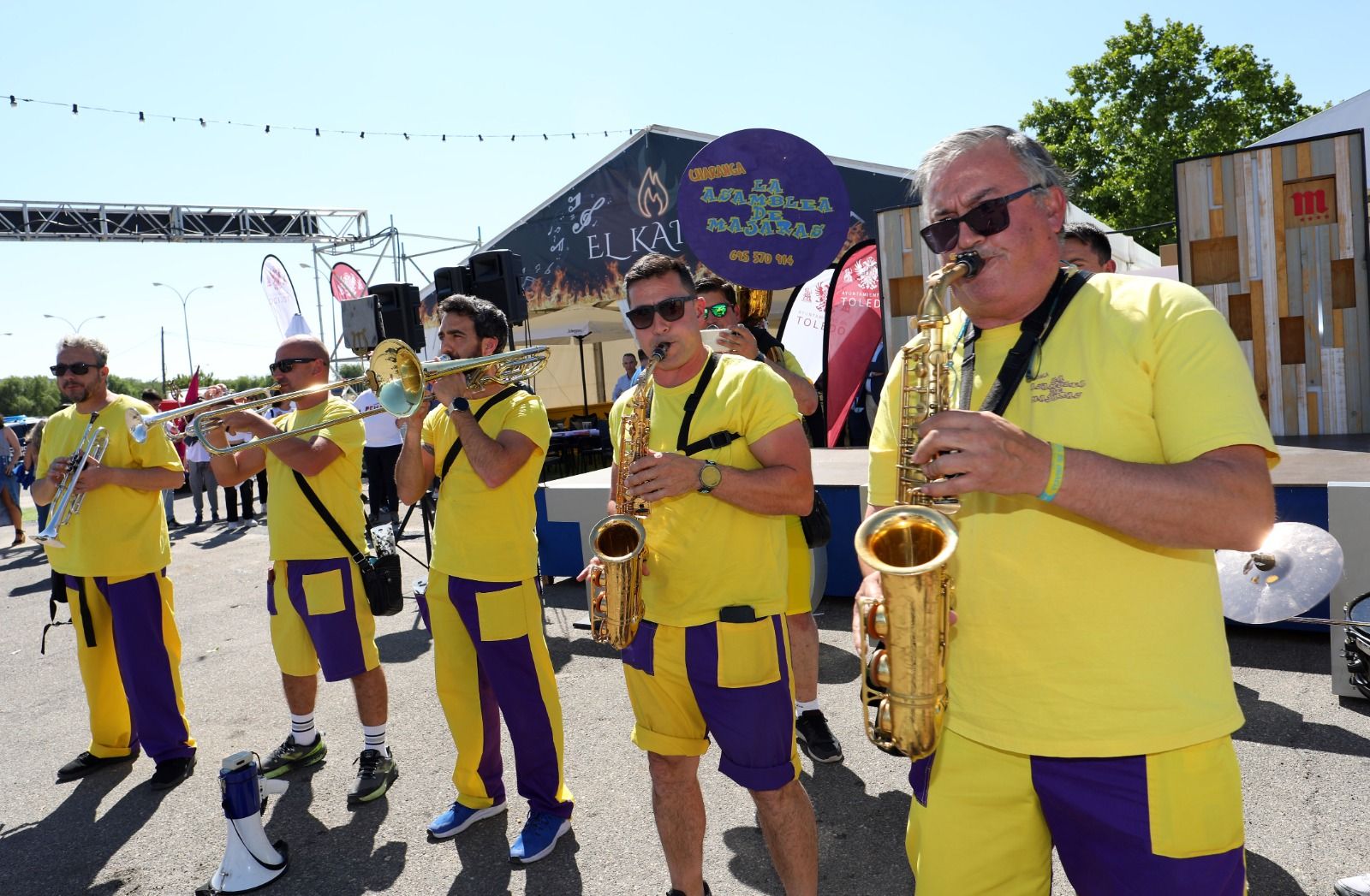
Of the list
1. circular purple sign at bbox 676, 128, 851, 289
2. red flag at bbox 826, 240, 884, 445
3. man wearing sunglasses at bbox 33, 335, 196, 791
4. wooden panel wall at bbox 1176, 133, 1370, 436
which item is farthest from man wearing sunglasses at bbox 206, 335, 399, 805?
wooden panel wall at bbox 1176, 133, 1370, 436

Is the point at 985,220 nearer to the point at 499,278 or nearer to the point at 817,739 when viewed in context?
the point at 817,739

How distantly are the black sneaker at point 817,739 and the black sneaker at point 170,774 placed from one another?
2905mm

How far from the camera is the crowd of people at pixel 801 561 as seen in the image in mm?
1526

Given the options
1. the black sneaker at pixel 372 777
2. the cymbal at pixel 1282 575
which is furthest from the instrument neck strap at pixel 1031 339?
the black sneaker at pixel 372 777

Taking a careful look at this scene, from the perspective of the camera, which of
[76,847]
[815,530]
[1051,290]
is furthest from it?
[815,530]

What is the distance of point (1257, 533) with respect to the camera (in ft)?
4.81

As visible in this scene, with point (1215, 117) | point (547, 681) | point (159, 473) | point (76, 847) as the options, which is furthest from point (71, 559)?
point (1215, 117)

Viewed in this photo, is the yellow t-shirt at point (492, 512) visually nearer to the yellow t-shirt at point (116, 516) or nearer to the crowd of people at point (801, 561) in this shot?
the crowd of people at point (801, 561)

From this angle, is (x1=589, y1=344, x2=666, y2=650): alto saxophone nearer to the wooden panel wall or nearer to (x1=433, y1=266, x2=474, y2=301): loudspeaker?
(x1=433, y1=266, x2=474, y2=301): loudspeaker

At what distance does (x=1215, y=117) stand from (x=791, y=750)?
29479 millimetres

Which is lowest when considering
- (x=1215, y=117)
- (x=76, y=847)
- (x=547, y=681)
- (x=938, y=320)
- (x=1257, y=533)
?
(x=76, y=847)

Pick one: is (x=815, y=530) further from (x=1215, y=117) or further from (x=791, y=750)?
(x=1215, y=117)

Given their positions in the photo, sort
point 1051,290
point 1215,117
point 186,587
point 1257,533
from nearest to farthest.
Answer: point 1257,533
point 1051,290
point 186,587
point 1215,117

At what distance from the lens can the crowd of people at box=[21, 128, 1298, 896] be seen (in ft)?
5.01
